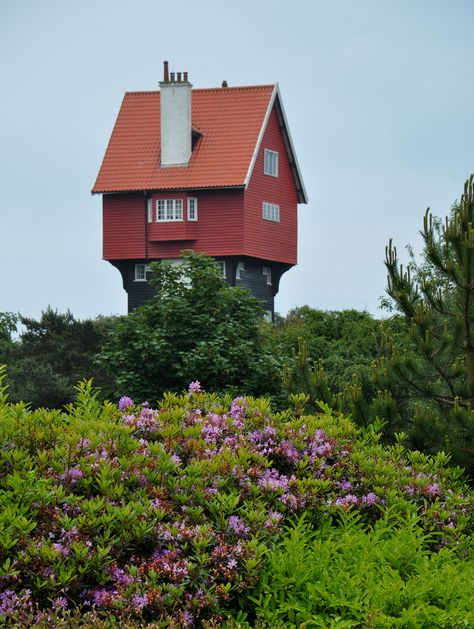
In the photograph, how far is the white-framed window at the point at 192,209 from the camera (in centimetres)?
4834

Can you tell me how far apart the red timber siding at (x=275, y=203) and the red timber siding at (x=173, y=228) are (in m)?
0.70

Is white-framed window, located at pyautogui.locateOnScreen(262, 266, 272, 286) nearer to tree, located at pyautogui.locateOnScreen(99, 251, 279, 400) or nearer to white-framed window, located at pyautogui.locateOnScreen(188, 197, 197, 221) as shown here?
white-framed window, located at pyautogui.locateOnScreen(188, 197, 197, 221)

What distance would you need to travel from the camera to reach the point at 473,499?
7.75 m

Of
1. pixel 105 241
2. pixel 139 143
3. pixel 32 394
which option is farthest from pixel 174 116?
pixel 32 394

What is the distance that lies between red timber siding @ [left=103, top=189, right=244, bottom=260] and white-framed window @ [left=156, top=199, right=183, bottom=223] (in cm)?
19

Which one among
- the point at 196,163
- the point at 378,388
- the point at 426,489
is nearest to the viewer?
the point at 426,489

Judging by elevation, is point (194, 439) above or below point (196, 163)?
below

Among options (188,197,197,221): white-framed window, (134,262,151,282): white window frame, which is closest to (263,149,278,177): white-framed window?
(188,197,197,221): white-framed window

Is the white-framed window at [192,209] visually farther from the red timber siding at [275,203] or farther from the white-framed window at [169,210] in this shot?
the red timber siding at [275,203]

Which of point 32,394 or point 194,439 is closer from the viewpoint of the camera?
point 194,439

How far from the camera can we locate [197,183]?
47.5m

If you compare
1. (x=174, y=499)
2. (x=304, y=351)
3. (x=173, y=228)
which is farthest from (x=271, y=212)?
(x=174, y=499)

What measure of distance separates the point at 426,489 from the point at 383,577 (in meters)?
1.86

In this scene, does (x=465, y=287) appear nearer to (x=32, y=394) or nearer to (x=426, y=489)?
(x=426, y=489)
